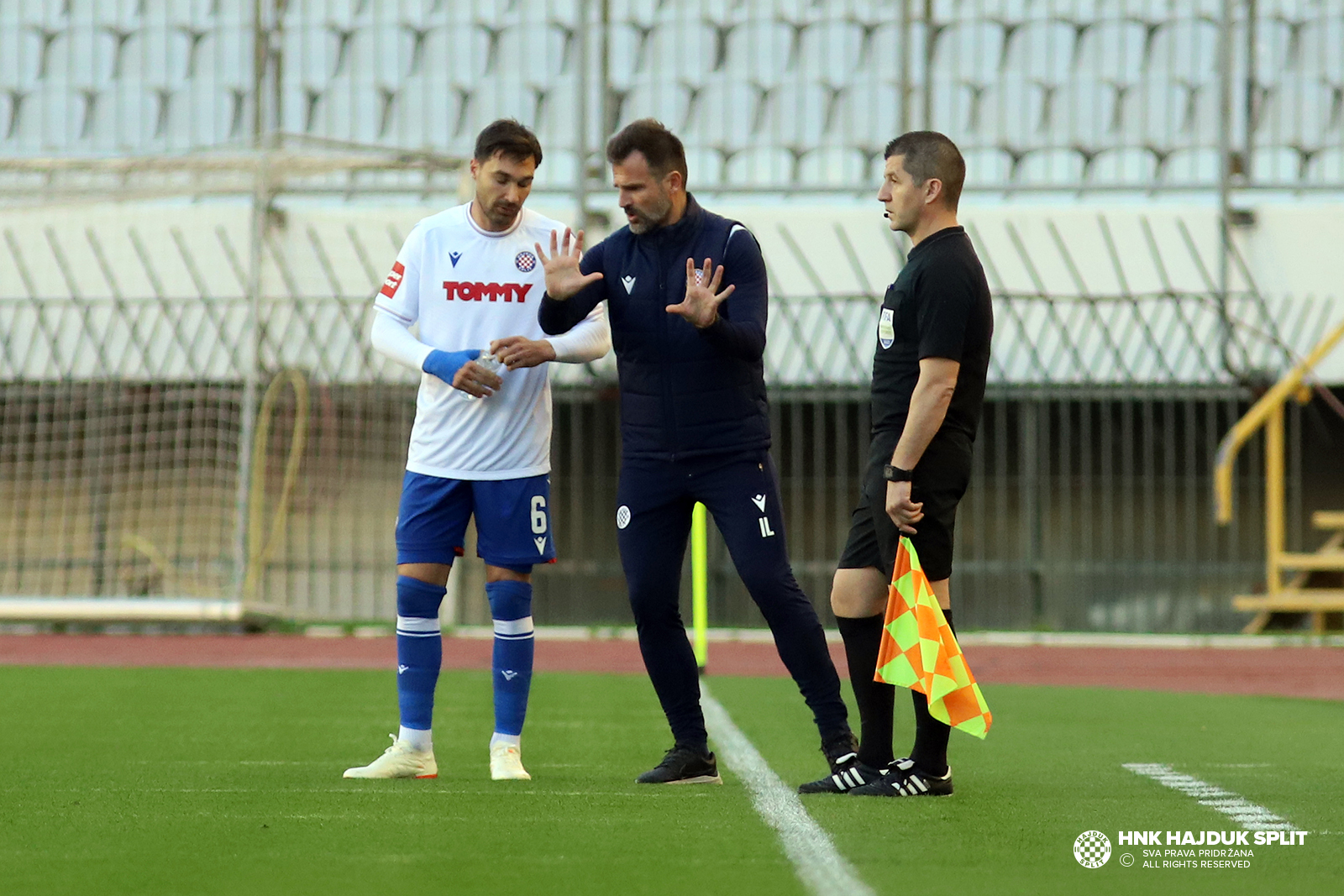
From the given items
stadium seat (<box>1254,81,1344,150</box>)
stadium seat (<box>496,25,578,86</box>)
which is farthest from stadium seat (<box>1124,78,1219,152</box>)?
stadium seat (<box>496,25,578,86</box>)

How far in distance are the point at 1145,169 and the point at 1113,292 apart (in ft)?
5.15

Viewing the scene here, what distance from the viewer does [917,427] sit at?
4242 millimetres

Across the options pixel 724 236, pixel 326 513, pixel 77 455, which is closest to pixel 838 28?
pixel 326 513

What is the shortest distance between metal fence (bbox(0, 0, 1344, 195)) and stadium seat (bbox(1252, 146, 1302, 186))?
16 mm

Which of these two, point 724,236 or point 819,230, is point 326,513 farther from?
point 724,236

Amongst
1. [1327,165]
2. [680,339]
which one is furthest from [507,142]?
[1327,165]

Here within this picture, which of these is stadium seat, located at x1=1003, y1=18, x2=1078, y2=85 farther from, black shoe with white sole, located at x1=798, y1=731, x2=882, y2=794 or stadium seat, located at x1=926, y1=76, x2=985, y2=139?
black shoe with white sole, located at x1=798, y1=731, x2=882, y2=794

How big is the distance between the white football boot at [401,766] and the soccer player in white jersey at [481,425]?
0.14ft

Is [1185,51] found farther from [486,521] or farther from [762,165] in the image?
[486,521]

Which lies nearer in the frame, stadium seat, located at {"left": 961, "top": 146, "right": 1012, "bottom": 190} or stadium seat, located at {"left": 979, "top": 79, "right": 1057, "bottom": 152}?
stadium seat, located at {"left": 961, "top": 146, "right": 1012, "bottom": 190}

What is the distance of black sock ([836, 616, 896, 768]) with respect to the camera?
14.7 ft

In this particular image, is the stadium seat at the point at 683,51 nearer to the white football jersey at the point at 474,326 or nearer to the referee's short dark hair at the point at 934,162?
the white football jersey at the point at 474,326

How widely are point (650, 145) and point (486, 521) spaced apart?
1.18m

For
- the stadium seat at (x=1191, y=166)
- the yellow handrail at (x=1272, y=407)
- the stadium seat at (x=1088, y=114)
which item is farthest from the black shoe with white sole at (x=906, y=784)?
the stadium seat at (x=1088, y=114)
